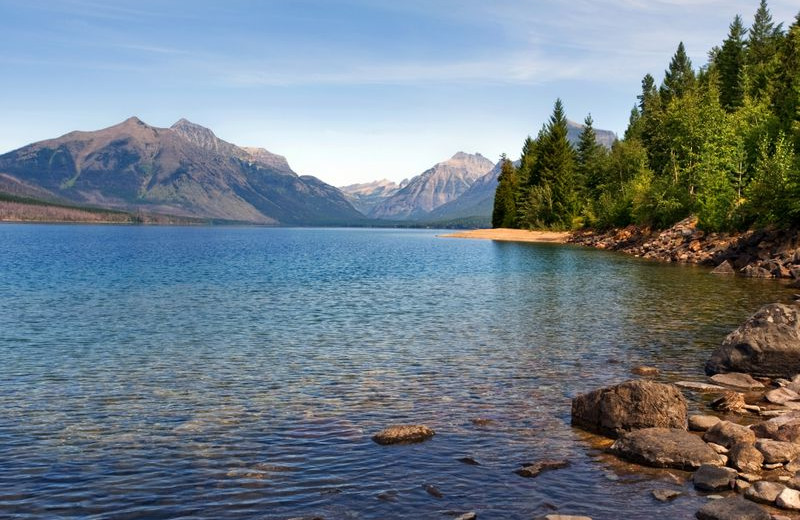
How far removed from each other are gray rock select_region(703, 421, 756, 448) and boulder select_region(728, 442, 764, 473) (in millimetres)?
341

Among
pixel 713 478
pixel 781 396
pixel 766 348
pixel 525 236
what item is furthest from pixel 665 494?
pixel 525 236

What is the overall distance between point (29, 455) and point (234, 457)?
5.09 m

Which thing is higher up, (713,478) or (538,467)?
(713,478)

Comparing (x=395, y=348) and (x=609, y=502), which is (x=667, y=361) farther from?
(x=609, y=502)

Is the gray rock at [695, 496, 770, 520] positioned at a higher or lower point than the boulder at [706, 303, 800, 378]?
lower

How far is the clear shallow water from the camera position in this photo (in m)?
13.4

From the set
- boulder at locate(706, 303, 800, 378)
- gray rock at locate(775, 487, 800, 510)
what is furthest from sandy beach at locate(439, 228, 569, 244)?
gray rock at locate(775, 487, 800, 510)

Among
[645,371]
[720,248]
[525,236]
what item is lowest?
[645,371]

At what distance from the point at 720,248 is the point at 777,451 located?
72.0 metres

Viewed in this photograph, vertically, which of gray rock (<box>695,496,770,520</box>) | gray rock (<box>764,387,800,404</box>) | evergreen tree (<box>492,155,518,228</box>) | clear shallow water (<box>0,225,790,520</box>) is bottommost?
clear shallow water (<box>0,225,790,520</box>)

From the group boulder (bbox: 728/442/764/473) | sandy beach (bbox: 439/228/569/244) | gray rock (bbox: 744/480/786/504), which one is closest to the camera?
gray rock (bbox: 744/480/786/504)

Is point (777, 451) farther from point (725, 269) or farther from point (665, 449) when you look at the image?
point (725, 269)

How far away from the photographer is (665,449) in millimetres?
15336

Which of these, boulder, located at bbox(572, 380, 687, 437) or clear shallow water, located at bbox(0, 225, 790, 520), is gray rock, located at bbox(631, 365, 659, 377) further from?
boulder, located at bbox(572, 380, 687, 437)
